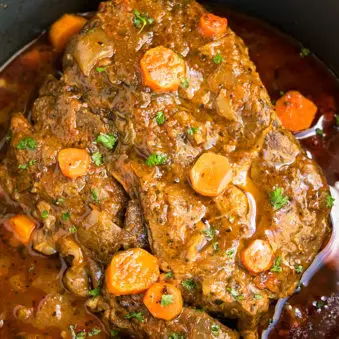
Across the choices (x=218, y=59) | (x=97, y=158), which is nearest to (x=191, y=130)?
(x=218, y=59)

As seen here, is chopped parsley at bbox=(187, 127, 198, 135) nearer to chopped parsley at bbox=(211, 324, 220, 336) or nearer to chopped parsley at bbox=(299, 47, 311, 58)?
chopped parsley at bbox=(211, 324, 220, 336)

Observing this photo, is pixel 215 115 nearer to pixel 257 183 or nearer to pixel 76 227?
pixel 257 183

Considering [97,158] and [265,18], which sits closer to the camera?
[97,158]

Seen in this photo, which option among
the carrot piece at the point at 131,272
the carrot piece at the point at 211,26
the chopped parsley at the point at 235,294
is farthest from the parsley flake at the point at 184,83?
the chopped parsley at the point at 235,294

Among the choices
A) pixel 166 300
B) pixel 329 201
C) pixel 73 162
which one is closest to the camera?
pixel 166 300

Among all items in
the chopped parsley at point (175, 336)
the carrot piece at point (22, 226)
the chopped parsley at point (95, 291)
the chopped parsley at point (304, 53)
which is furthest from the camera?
the chopped parsley at point (304, 53)

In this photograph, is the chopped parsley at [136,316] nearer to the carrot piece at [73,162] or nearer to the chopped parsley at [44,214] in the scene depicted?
the chopped parsley at [44,214]

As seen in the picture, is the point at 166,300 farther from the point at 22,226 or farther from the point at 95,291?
the point at 22,226
